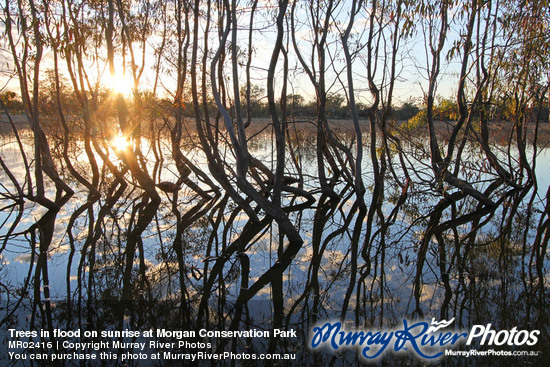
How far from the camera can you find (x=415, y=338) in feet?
9.49

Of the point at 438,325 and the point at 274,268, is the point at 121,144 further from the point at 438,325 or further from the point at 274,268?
the point at 438,325

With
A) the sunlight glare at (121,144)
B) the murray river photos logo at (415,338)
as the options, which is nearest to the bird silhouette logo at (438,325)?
the murray river photos logo at (415,338)

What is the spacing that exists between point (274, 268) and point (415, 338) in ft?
5.73

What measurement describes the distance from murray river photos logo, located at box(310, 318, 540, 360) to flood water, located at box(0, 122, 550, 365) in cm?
10

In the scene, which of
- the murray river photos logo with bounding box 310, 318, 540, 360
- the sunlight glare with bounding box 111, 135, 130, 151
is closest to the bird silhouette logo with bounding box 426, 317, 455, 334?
the murray river photos logo with bounding box 310, 318, 540, 360

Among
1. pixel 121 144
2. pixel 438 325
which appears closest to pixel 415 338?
pixel 438 325

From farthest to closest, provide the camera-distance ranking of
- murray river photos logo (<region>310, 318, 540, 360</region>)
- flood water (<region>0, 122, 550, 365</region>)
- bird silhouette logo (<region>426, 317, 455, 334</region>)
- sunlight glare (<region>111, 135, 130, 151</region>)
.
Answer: sunlight glare (<region>111, 135, 130, 151</region>) → flood water (<region>0, 122, 550, 365</region>) → bird silhouette logo (<region>426, 317, 455, 334</region>) → murray river photos logo (<region>310, 318, 540, 360</region>)

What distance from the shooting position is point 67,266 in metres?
4.41

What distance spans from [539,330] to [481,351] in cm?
55

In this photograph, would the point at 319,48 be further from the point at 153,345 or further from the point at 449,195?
the point at 153,345

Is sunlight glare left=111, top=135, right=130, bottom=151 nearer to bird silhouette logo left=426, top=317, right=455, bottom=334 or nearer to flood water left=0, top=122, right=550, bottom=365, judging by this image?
flood water left=0, top=122, right=550, bottom=365

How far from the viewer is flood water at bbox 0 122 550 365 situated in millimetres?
3186

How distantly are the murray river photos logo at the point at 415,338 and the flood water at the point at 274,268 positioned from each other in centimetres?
10

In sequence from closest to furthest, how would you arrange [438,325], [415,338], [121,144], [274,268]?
[415,338]
[438,325]
[274,268]
[121,144]
